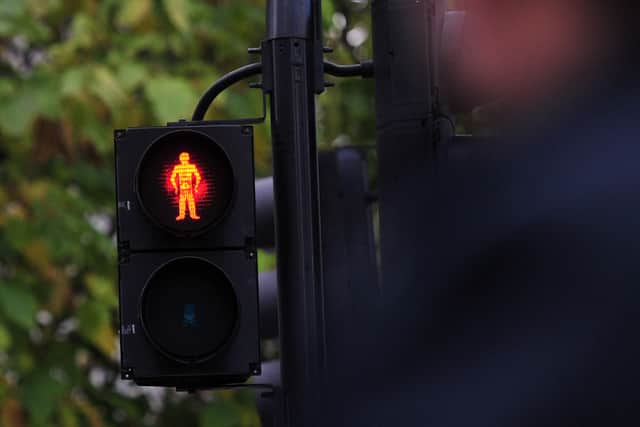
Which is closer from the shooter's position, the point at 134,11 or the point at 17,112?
the point at 17,112

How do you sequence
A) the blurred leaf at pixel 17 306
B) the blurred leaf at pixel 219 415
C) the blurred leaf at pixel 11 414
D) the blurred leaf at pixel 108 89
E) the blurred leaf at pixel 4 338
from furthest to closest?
the blurred leaf at pixel 219 415
the blurred leaf at pixel 11 414
the blurred leaf at pixel 108 89
the blurred leaf at pixel 17 306
the blurred leaf at pixel 4 338

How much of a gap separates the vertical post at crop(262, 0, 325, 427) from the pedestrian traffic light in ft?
0.34

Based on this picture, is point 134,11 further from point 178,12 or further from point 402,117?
point 402,117

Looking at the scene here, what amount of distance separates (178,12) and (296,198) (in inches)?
149

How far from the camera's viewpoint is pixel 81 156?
10172 mm

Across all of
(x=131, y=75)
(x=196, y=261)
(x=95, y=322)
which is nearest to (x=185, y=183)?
(x=196, y=261)

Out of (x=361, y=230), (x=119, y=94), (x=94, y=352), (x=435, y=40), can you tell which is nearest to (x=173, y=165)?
(x=435, y=40)

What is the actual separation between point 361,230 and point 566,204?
9.06 feet

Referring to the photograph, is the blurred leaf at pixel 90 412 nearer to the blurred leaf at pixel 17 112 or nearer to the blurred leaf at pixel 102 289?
the blurred leaf at pixel 102 289

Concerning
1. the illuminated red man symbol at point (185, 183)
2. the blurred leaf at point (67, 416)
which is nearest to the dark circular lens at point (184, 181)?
the illuminated red man symbol at point (185, 183)

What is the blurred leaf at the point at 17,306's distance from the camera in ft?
28.4

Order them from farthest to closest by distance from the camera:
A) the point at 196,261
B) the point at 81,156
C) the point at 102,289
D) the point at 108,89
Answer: the point at 81,156 → the point at 102,289 → the point at 108,89 → the point at 196,261

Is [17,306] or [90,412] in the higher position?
[17,306]

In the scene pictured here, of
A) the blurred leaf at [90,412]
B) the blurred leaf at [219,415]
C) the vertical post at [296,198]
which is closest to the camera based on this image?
the vertical post at [296,198]
